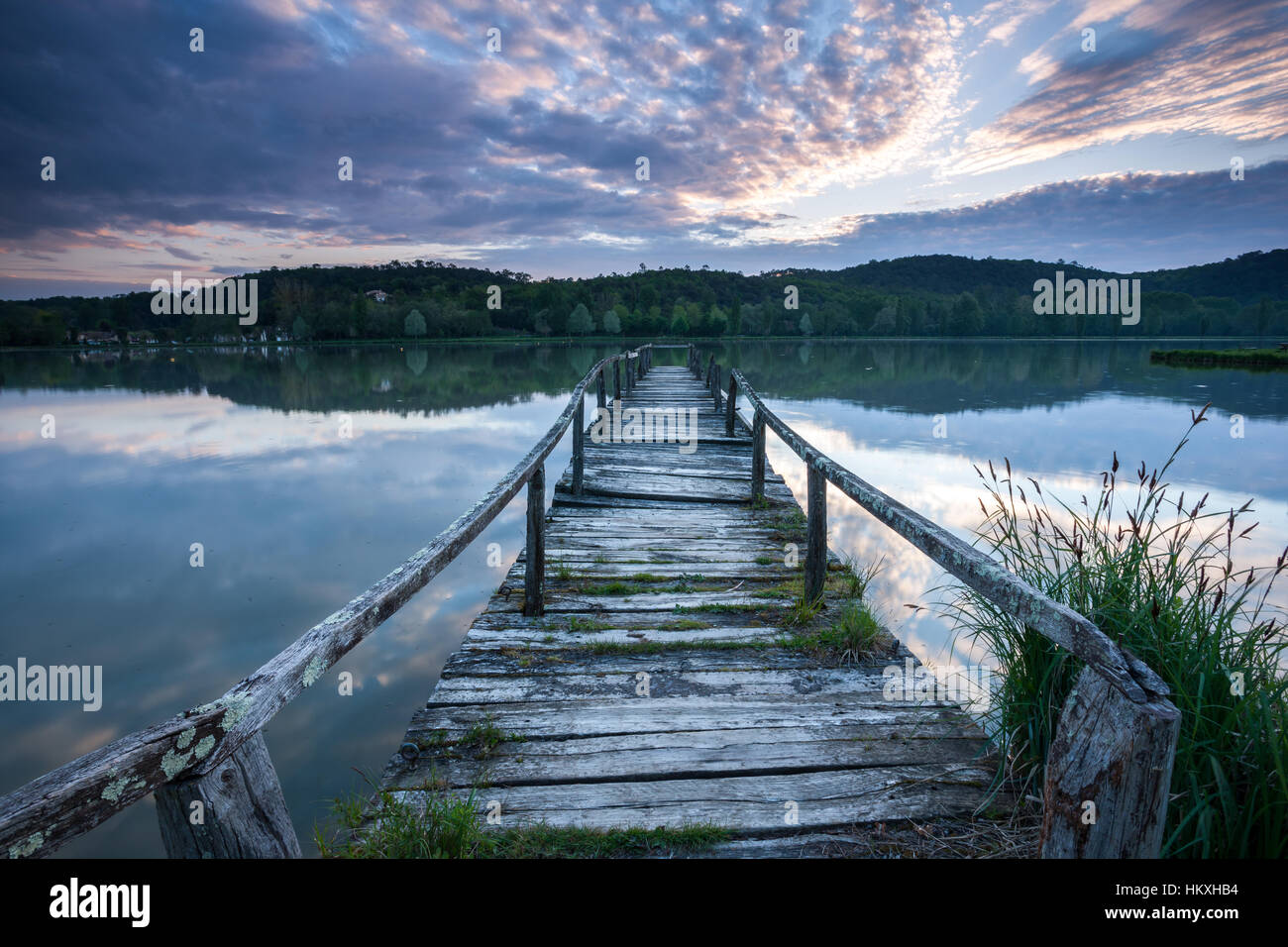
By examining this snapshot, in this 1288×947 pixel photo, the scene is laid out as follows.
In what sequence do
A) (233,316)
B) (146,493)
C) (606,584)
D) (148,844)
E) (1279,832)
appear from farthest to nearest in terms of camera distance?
(233,316) → (146,493) → (606,584) → (148,844) → (1279,832)

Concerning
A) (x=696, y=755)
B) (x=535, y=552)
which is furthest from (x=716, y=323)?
(x=696, y=755)

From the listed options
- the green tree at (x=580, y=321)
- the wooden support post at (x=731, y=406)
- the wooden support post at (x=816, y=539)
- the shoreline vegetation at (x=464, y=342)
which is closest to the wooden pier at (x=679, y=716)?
the wooden support post at (x=816, y=539)

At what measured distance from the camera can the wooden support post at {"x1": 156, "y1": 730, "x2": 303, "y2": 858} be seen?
1197mm

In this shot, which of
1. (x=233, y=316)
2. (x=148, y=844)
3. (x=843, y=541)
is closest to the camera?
(x=148, y=844)

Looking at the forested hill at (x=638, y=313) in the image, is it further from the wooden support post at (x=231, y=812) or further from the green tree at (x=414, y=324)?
the wooden support post at (x=231, y=812)

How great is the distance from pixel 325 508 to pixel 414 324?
82.1 meters

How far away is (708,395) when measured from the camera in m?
16.6

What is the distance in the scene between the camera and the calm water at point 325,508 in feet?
16.9

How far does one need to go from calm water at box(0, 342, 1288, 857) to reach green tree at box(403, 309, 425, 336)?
2449 inches

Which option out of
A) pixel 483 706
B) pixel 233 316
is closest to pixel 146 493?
pixel 483 706

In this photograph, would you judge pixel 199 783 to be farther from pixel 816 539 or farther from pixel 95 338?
pixel 95 338

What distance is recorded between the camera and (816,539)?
4426 millimetres
